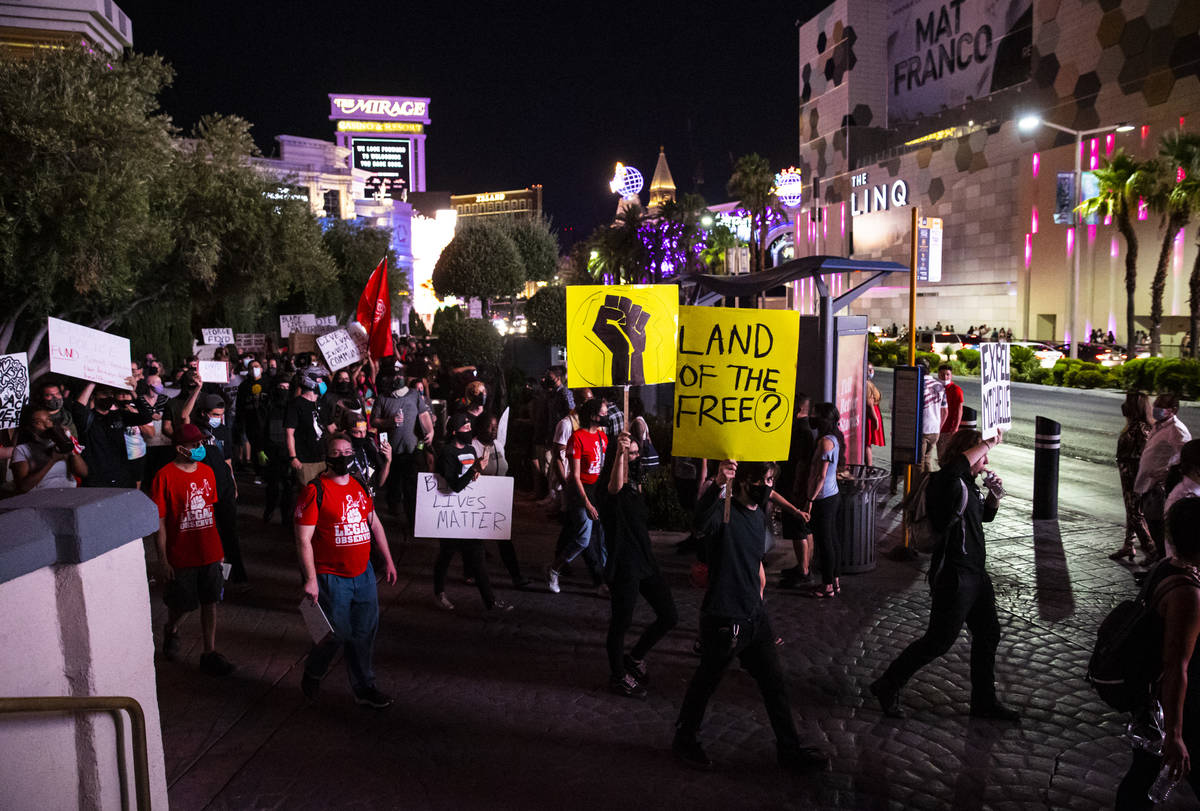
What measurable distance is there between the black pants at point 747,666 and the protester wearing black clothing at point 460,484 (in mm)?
3003

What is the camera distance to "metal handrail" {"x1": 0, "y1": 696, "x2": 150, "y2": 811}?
2.38 metres

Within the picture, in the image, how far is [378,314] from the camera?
46.5 feet

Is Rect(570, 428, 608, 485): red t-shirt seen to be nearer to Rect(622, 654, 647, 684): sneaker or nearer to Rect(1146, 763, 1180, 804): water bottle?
Rect(622, 654, 647, 684): sneaker

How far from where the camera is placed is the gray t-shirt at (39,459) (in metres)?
7.18

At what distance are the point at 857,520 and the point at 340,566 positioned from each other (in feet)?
16.0

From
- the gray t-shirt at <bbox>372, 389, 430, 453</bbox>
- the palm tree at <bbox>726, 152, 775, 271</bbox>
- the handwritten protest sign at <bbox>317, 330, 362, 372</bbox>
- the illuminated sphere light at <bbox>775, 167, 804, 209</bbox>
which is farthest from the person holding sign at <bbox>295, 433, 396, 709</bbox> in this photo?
the illuminated sphere light at <bbox>775, 167, 804, 209</bbox>

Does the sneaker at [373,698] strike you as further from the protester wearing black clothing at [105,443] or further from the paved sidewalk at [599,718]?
the protester wearing black clothing at [105,443]

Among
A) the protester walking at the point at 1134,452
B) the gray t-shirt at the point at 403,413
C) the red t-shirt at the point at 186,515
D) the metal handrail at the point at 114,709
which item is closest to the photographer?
the metal handrail at the point at 114,709

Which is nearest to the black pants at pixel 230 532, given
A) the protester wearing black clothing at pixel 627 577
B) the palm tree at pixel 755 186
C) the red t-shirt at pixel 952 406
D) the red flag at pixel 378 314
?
the protester wearing black clothing at pixel 627 577

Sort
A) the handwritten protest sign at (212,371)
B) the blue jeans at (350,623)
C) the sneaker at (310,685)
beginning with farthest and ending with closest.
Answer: the handwritten protest sign at (212,371) → the sneaker at (310,685) → the blue jeans at (350,623)

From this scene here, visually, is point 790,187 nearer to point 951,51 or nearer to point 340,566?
point 951,51

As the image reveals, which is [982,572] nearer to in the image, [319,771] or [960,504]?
[960,504]

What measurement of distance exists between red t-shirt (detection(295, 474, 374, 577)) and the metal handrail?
2533 millimetres

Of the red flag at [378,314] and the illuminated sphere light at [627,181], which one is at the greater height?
the illuminated sphere light at [627,181]
